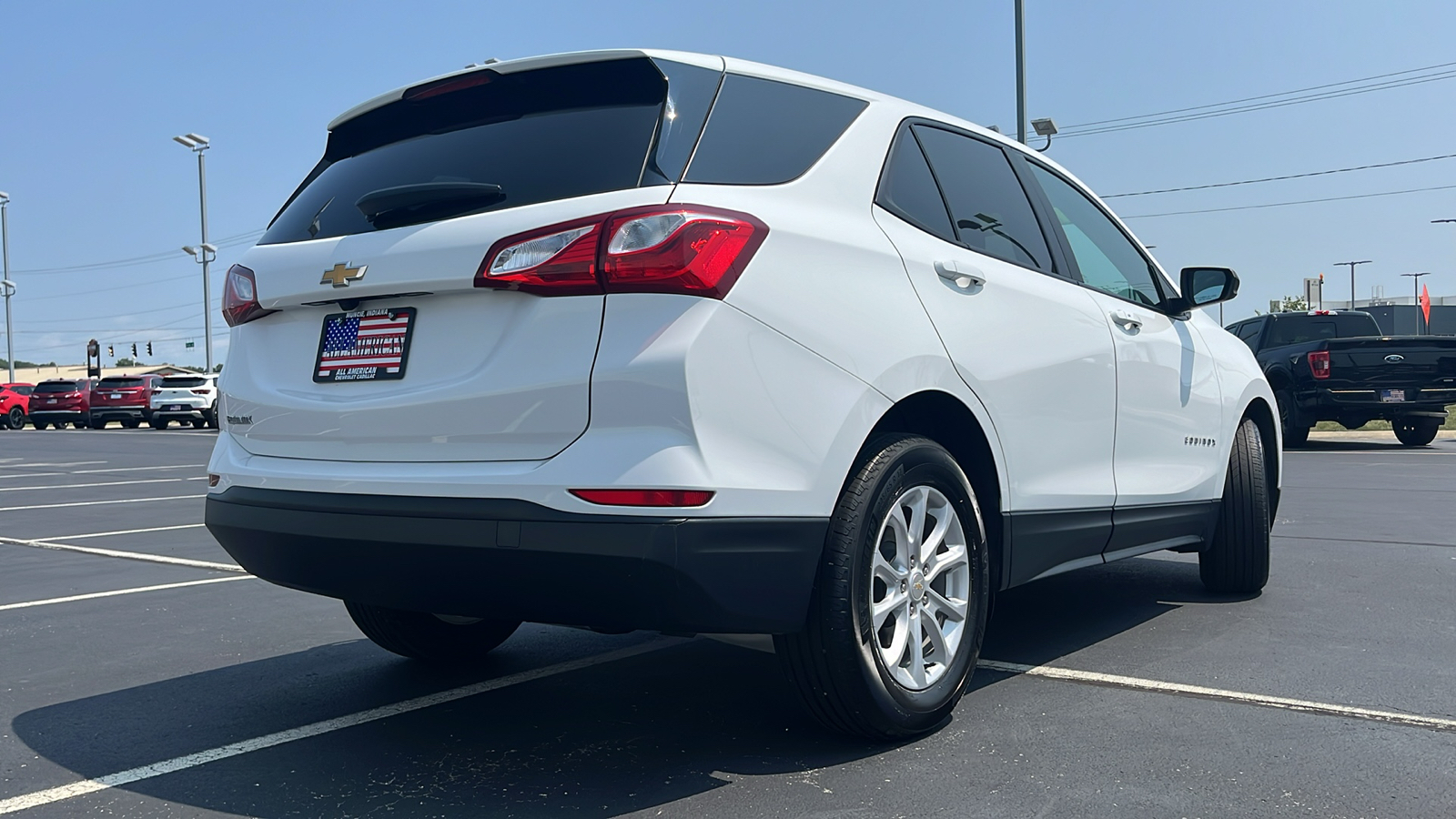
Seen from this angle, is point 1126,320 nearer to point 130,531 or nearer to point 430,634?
point 430,634

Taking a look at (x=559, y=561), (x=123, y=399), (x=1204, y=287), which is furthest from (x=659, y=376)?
(x=123, y=399)

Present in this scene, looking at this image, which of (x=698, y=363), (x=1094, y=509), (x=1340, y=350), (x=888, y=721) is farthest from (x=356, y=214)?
(x=1340, y=350)

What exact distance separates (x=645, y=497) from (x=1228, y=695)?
7.04 ft

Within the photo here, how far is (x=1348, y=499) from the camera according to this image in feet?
32.6

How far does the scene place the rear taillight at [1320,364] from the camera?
16531 mm

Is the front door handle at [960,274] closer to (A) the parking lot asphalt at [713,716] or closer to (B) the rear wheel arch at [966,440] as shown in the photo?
(B) the rear wheel arch at [966,440]

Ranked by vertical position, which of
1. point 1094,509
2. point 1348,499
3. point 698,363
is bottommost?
point 1348,499

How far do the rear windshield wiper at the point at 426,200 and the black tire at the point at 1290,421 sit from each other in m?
16.1

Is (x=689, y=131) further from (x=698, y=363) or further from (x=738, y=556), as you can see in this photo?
(x=738, y=556)

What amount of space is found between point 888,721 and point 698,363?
1130 millimetres

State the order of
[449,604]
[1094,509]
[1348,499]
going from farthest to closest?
[1348,499], [1094,509], [449,604]

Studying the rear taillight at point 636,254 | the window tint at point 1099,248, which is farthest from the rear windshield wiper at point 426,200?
the window tint at point 1099,248

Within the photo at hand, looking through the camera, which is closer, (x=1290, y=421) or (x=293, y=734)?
(x=293, y=734)

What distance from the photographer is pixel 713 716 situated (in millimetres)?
3701
